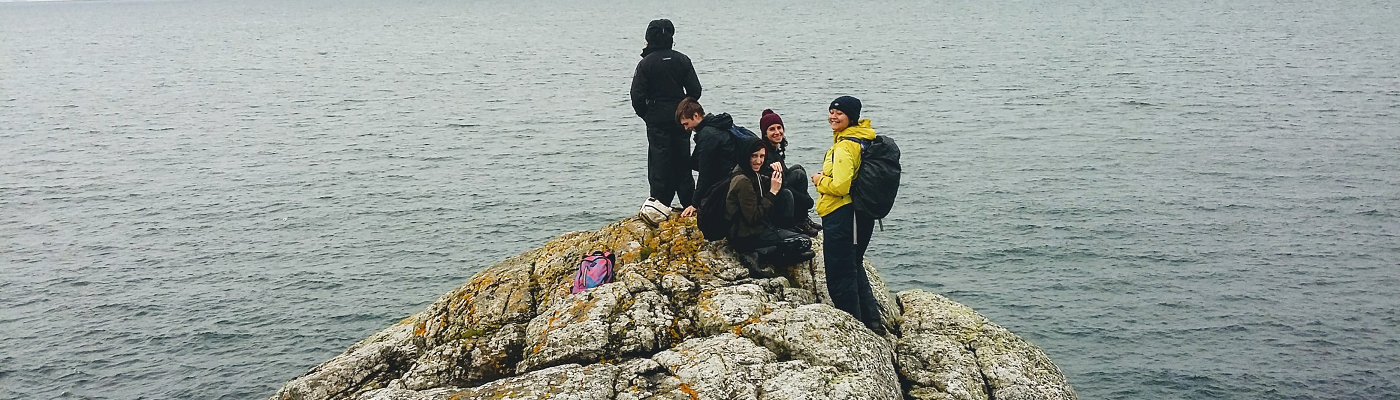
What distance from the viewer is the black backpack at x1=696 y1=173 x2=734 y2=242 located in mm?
12945

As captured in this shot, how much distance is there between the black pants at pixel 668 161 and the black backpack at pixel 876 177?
11.5 ft

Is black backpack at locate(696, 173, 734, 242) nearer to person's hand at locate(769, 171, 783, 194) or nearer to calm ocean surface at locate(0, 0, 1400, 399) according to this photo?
person's hand at locate(769, 171, 783, 194)

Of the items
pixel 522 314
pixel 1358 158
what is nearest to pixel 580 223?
pixel 522 314

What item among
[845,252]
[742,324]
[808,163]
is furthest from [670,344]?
[808,163]

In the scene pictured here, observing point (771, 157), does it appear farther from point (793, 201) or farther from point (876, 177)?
point (876, 177)

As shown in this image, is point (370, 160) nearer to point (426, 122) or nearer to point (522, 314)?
point (426, 122)

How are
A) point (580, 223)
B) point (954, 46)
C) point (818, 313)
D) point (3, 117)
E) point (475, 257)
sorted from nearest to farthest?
point (818, 313) → point (475, 257) → point (580, 223) → point (3, 117) → point (954, 46)

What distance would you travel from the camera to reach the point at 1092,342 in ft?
91.2

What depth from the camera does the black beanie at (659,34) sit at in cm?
1462

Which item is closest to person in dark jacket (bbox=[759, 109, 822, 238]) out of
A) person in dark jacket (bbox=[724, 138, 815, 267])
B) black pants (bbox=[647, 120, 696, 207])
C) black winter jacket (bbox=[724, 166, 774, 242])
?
person in dark jacket (bbox=[724, 138, 815, 267])

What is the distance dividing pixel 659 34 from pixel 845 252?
4410 mm

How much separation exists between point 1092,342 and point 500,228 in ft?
71.9

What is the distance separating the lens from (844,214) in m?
12.4

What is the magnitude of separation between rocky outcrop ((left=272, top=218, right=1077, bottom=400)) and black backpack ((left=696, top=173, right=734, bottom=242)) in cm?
43
